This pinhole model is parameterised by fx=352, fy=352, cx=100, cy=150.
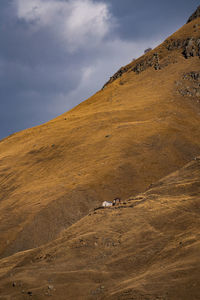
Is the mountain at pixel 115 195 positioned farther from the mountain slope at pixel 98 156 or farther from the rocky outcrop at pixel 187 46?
the rocky outcrop at pixel 187 46

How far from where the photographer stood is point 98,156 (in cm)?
2452

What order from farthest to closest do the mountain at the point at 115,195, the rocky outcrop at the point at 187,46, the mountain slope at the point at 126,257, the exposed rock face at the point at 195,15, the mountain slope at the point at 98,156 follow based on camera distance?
the exposed rock face at the point at 195,15
the rocky outcrop at the point at 187,46
the mountain slope at the point at 98,156
the mountain at the point at 115,195
the mountain slope at the point at 126,257

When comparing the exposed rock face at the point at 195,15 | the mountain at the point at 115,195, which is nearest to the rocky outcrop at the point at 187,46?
the mountain at the point at 115,195

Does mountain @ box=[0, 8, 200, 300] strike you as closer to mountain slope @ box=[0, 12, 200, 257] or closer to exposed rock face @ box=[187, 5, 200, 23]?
mountain slope @ box=[0, 12, 200, 257]

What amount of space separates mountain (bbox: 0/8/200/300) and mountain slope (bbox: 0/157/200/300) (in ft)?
0.11

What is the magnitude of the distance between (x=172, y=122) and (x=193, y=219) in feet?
62.4

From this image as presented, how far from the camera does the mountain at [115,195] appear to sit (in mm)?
8781

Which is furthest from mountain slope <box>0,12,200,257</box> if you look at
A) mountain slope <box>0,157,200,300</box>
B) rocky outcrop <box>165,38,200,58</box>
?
mountain slope <box>0,157,200,300</box>

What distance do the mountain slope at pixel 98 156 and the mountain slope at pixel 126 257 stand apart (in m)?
4.83

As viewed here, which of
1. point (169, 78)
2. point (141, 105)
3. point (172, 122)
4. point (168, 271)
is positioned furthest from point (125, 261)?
point (169, 78)

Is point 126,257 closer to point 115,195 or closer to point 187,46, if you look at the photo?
point 115,195

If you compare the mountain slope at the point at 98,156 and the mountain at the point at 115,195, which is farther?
the mountain slope at the point at 98,156

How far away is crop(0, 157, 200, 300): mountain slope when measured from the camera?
24.6 ft

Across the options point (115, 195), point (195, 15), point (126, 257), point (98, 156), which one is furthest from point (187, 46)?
point (126, 257)
